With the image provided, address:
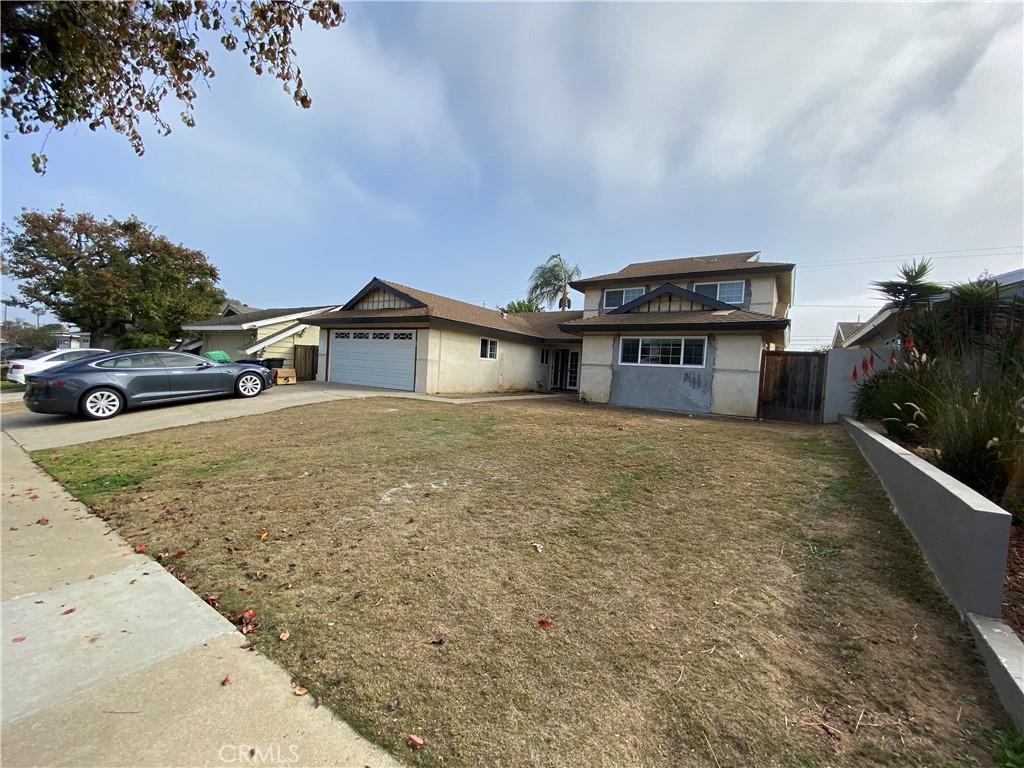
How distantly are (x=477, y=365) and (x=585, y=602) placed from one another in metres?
15.0

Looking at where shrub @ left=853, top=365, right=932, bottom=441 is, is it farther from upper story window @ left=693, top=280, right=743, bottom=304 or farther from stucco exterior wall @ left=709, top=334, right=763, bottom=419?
upper story window @ left=693, top=280, right=743, bottom=304

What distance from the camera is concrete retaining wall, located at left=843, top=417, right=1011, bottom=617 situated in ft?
8.17

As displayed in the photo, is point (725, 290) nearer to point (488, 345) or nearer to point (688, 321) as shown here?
point (688, 321)

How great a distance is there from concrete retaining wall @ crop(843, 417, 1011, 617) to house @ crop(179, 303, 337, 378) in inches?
840

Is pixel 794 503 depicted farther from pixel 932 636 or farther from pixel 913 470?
pixel 932 636

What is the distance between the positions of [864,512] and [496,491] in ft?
12.4

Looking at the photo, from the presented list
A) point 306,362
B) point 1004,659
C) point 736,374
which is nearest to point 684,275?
point 736,374

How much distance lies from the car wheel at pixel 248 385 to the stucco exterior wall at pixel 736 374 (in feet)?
45.7

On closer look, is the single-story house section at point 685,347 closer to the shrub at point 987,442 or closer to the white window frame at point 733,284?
the white window frame at point 733,284

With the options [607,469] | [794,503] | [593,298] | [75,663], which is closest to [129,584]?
[75,663]

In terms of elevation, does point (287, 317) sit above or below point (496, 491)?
above

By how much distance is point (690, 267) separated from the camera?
62.7ft

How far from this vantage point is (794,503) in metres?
4.59

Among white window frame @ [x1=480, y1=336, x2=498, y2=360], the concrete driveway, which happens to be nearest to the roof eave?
white window frame @ [x1=480, y1=336, x2=498, y2=360]
